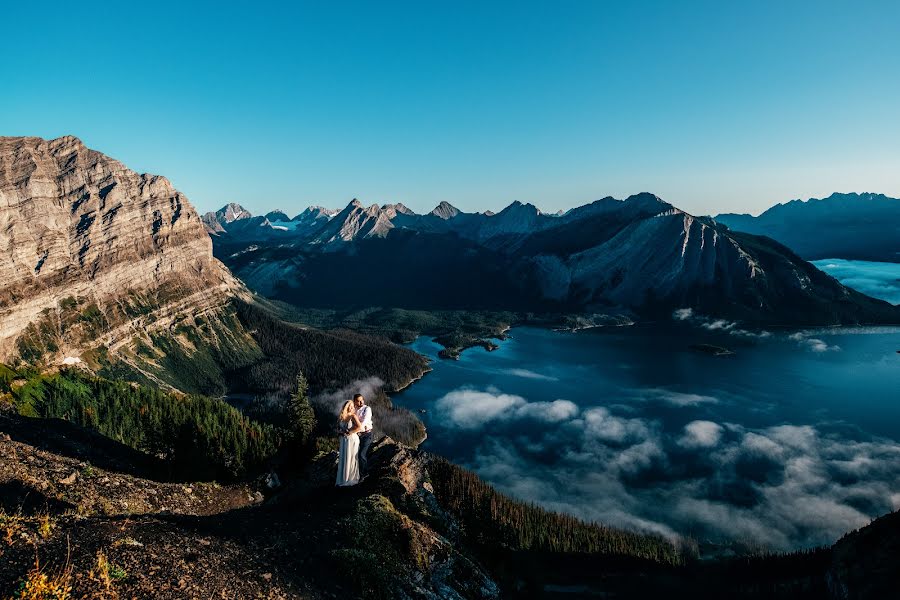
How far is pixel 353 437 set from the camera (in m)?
33.8

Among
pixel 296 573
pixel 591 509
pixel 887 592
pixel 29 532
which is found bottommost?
pixel 591 509

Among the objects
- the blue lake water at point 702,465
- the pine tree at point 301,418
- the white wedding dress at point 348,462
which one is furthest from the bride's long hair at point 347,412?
the blue lake water at point 702,465

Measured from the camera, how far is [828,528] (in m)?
113

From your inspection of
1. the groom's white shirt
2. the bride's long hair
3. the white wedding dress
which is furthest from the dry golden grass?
the white wedding dress

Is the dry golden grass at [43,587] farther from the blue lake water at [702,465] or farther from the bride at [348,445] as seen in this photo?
the blue lake water at [702,465]

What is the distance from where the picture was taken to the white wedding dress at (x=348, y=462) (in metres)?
34.5

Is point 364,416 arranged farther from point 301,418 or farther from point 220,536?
point 301,418

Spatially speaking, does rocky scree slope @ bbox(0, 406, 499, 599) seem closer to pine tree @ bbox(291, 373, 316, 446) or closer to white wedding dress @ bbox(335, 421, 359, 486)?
white wedding dress @ bbox(335, 421, 359, 486)

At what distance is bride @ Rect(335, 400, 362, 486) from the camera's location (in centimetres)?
3266

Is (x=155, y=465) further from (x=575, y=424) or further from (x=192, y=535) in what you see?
(x=575, y=424)

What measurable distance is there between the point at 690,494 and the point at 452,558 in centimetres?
12150

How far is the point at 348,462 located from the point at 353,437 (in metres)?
3.64

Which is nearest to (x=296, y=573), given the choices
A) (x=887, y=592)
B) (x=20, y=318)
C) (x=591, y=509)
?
(x=887, y=592)

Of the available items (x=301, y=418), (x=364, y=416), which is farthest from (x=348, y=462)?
(x=301, y=418)
